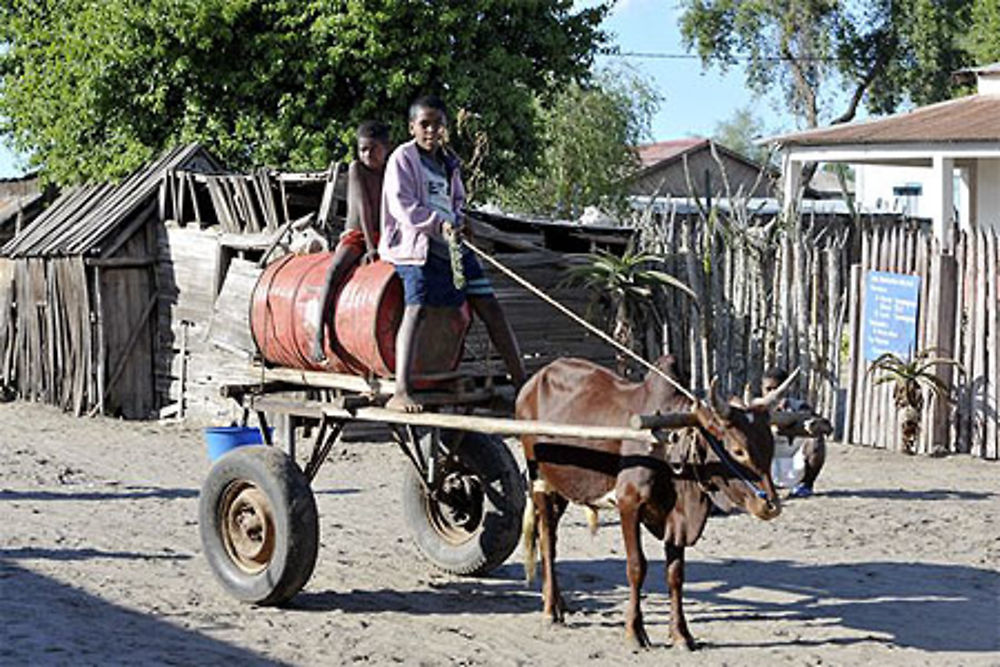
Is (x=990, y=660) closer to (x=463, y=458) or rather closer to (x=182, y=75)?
(x=463, y=458)

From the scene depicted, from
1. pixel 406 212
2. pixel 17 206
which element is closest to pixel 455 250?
pixel 406 212

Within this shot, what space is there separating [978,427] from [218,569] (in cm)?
840

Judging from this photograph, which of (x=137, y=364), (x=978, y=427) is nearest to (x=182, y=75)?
(x=137, y=364)

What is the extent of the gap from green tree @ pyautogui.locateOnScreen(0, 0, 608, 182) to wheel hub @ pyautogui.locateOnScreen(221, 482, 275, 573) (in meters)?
13.5

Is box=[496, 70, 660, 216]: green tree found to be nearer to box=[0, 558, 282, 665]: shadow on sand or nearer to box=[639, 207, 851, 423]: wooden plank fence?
box=[639, 207, 851, 423]: wooden plank fence

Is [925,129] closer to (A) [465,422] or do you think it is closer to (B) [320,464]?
(B) [320,464]

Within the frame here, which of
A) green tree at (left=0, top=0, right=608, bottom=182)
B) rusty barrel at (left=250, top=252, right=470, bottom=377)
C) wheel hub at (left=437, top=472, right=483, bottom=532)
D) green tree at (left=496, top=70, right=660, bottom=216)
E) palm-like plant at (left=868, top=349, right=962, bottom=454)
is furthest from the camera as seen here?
green tree at (left=496, top=70, right=660, bottom=216)

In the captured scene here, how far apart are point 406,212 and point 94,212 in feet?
42.2

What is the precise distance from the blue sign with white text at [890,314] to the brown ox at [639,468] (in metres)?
7.42

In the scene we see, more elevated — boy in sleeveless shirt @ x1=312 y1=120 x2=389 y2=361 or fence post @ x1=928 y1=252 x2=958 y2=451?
boy in sleeveless shirt @ x1=312 y1=120 x2=389 y2=361

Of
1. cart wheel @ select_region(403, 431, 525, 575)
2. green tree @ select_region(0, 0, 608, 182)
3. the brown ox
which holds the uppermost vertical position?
green tree @ select_region(0, 0, 608, 182)

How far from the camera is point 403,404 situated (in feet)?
29.6

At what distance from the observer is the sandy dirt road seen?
8.43 meters

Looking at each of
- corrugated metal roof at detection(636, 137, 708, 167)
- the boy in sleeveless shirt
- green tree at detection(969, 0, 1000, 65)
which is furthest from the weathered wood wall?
corrugated metal roof at detection(636, 137, 708, 167)
